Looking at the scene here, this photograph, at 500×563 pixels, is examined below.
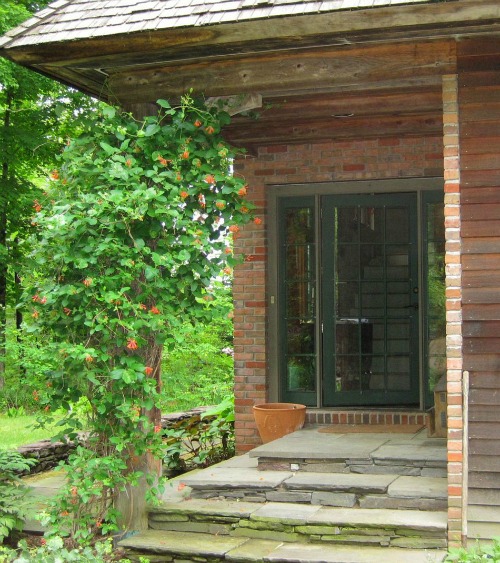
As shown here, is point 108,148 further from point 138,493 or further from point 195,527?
point 195,527

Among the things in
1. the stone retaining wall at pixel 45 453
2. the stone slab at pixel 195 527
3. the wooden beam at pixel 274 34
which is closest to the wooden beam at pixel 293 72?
the wooden beam at pixel 274 34

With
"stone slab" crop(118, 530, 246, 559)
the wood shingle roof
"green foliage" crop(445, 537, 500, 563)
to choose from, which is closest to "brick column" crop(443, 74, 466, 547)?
"green foliage" crop(445, 537, 500, 563)

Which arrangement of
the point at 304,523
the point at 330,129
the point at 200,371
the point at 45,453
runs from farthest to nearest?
the point at 200,371 < the point at 45,453 < the point at 330,129 < the point at 304,523

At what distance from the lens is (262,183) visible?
8547mm

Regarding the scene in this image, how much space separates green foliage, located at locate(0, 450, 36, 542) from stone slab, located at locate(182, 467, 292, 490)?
1150 mm

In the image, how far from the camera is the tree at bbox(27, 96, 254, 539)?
550 cm

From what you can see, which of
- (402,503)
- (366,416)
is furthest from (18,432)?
(402,503)

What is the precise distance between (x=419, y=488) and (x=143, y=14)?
362 centimetres

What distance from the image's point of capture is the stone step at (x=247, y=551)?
5219 millimetres

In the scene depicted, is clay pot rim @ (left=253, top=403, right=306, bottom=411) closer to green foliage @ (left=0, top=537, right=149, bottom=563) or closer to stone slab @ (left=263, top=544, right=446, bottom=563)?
stone slab @ (left=263, top=544, right=446, bottom=563)

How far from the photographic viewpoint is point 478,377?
5402mm

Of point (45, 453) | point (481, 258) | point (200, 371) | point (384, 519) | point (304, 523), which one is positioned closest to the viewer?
point (481, 258)

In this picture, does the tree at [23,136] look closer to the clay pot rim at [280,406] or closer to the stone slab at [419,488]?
the clay pot rim at [280,406]

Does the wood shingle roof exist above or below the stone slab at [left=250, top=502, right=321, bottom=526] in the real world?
above
